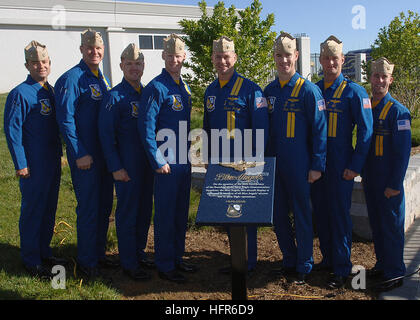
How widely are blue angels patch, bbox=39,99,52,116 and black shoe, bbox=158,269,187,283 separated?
1947 millimetres

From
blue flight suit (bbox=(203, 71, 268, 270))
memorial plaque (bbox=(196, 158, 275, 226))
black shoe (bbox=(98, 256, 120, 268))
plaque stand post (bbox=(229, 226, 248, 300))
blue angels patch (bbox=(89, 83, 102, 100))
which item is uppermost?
blue angels patch (bbox=(89, 83, 102, 100))

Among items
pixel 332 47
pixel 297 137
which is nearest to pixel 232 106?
pixel 297 137

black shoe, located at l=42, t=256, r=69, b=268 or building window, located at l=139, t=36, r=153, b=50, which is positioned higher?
building window, located at l=139, t=36, r=153, b=50

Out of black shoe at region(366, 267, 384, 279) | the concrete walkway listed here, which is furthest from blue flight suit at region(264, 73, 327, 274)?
the concrete walkway

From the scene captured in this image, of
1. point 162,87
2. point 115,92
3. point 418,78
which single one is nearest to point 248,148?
point 162,87

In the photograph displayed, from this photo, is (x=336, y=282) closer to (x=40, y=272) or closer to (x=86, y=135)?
(x=86, y=135)

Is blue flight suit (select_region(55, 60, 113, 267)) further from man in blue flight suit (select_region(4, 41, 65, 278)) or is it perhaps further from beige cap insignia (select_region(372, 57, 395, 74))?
beige cap insignia (select_region(372, 57, 395, 74))

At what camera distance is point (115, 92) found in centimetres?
390

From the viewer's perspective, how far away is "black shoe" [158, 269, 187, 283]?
13.3ft

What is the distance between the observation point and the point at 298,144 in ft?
12.3
